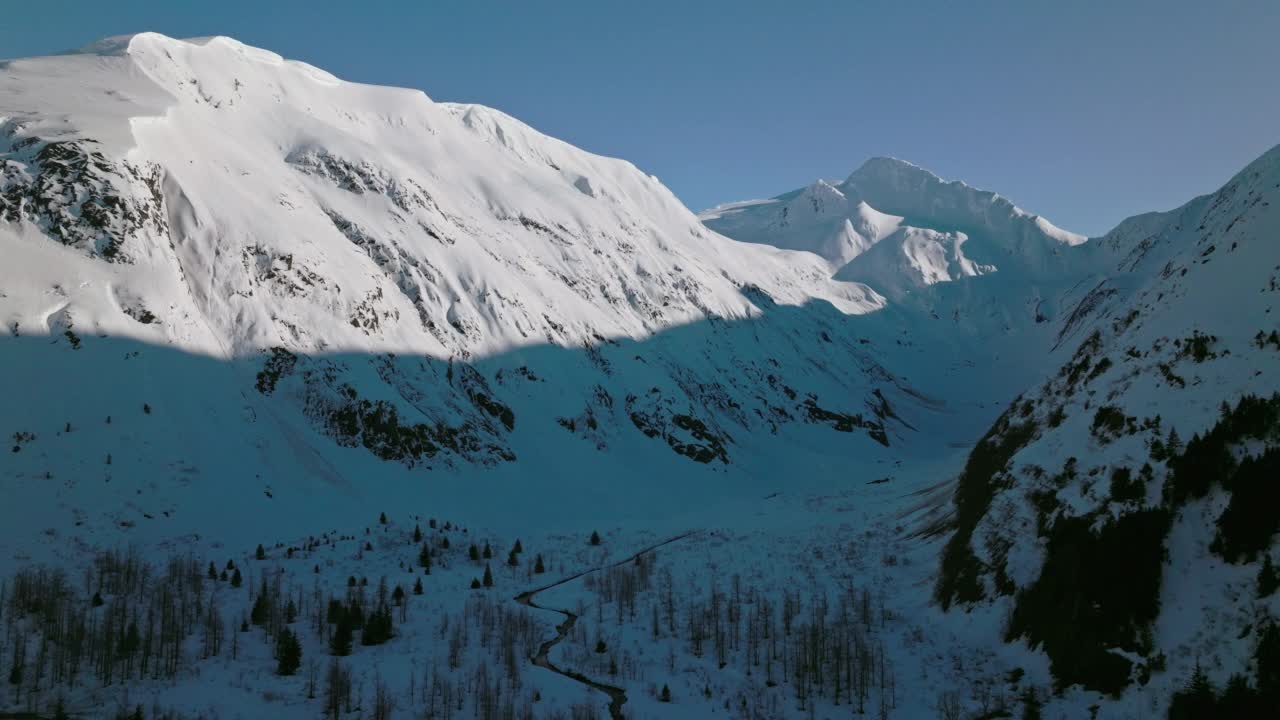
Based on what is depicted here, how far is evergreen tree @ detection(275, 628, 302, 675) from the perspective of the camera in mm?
21453

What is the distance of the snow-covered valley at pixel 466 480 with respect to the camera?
1978cm

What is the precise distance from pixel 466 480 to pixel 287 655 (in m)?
30.7

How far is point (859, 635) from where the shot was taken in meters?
25.0

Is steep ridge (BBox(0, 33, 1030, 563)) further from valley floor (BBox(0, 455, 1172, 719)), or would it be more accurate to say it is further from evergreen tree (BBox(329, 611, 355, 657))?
evergreen tree (BBox(329, 611, 355, 657))

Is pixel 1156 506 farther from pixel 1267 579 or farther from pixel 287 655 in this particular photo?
pixel 287 655

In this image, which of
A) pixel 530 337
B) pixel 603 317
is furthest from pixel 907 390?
pixel 530 337

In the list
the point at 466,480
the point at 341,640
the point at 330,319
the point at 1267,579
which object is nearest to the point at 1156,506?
the point at 1267,579

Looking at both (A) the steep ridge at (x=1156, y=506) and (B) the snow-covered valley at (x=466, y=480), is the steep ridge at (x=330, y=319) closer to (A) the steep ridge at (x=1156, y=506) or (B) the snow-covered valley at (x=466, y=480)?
(B) the snow-covered valley at (x=466, y=480)

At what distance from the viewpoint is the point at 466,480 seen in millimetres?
52250

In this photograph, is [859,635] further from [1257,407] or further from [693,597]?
[1257,407]

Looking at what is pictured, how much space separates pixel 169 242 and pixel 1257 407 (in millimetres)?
54118

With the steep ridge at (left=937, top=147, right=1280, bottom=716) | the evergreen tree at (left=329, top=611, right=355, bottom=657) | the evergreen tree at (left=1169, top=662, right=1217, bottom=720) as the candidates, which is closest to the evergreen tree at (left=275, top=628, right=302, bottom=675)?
the evergreen tree at (left=329, top=611, right=355, bottom=657)

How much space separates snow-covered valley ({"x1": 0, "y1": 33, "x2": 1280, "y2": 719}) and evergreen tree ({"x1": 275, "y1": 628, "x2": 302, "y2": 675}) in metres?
0.17

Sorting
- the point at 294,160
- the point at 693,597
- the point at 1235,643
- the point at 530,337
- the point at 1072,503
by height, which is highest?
the point at 294,160
